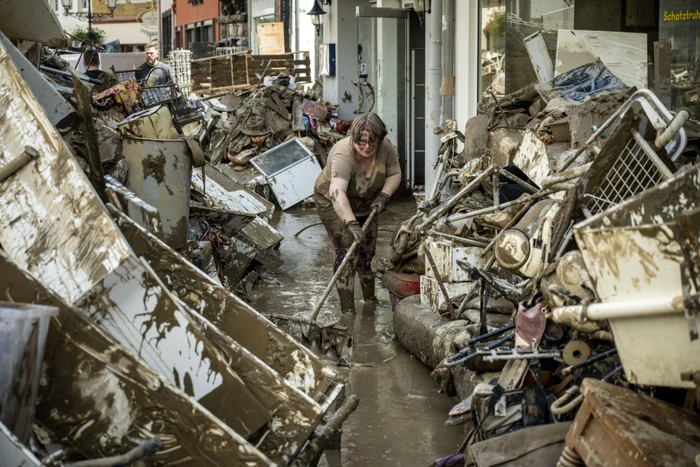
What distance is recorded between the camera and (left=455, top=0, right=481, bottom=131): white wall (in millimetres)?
10867

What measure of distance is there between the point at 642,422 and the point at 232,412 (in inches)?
58.9

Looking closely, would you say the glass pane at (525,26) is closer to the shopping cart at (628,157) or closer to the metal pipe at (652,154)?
the shopping cart at (628,157)

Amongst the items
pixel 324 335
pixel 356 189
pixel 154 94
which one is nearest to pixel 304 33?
pixel 154 94

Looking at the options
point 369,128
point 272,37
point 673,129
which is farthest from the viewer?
point 272,37

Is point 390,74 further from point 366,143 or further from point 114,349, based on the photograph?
point 114,349

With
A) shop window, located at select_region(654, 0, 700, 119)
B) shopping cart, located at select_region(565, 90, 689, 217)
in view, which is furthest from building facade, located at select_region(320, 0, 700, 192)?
shopping cart, located at select_region(565, 90, 689, 217)

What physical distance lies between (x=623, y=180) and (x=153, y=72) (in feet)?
40.1

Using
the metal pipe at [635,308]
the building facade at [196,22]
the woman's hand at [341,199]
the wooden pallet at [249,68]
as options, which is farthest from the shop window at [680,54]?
the building facade at [196,22]

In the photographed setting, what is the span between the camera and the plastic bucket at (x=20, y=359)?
3014mm

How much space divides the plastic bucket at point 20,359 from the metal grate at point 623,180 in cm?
280

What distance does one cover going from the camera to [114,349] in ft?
11.0

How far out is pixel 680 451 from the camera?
3127mm

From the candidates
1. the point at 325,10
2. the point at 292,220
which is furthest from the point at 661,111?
the point at 325,10

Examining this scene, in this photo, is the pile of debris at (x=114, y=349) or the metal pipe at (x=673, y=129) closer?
the pile of debris at (x=114, y=349)
